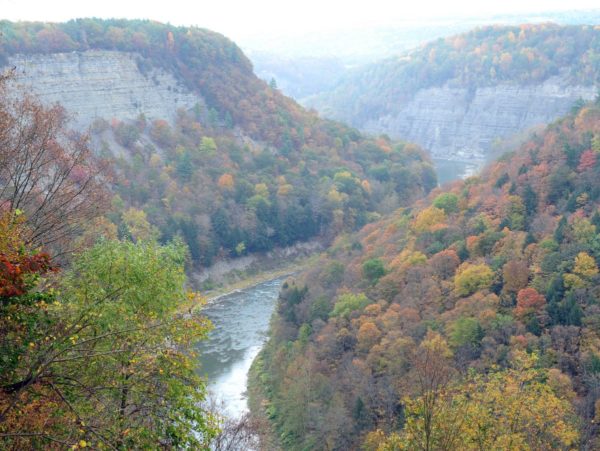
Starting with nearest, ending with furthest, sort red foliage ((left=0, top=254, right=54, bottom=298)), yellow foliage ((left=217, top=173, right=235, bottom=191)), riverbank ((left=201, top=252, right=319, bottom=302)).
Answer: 1. red foliage ((left=0, top=254, right=54, bottom=298))
2. riverbank ((left=201, top=252, right=319, bottom=302))
3. yellow foliage ((left=217, top=173, right=235, bottom=191))

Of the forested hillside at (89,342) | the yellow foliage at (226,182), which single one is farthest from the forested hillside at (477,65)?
the forested hillside at (89,342)

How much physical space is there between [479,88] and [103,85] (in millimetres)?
88941

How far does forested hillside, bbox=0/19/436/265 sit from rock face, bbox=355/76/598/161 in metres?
43.1

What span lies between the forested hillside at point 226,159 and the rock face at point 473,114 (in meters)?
43.1

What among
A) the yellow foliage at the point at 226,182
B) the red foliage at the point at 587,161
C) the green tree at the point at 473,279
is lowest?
the yellow foliage at the point at 226,182

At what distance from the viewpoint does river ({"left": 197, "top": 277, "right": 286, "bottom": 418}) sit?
134 ft

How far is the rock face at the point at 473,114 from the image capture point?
12838cm

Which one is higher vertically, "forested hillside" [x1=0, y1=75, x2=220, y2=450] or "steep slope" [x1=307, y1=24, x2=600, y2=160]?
"forested hillside" [x1=0, y1=75, x2=220, y2=450]

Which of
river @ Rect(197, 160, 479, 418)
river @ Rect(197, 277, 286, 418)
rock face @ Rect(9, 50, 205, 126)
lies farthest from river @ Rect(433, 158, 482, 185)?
river @ Rect(197, 277, 286, 418)

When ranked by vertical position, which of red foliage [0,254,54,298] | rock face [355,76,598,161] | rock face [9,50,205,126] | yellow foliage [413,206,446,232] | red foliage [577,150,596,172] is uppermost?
red foliage [0,254,54,298]

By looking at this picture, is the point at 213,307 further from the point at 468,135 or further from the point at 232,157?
the point at 468,135

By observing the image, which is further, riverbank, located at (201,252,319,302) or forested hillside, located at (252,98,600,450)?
riverbank, located at (201,252,319,302)

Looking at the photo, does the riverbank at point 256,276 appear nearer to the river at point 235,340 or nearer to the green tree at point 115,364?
the river at point 235,340

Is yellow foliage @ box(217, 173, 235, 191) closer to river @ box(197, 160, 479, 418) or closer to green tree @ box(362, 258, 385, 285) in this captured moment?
river @ box(197, 160, 479, 418)
